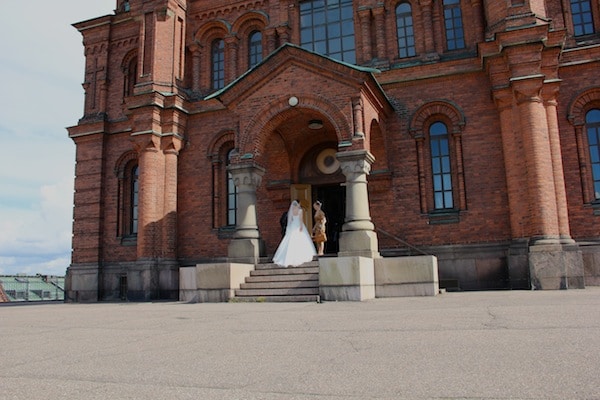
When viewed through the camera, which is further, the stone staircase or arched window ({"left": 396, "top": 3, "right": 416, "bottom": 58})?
arched window ({"left": 396, "top": 3, "right": 416, "bottom": 58})

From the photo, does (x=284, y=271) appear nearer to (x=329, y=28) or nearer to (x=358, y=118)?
(x=358, y=118)

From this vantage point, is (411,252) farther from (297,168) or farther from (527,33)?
(527,33)

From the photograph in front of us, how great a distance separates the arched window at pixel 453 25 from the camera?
17.4 metres

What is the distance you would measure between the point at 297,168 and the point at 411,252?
15.9 ft

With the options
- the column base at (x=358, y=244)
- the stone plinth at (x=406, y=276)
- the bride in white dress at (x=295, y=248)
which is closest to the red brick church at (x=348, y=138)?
the column base at (x=358, y=244)

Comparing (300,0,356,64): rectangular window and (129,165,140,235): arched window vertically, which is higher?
(300,0,356,64): rectangular window

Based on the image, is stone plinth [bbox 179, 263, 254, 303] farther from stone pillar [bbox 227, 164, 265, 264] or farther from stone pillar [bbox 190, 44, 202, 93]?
stone pillar [bbox 190, 44, 202, 93]

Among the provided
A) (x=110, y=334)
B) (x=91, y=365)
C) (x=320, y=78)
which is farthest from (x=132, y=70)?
(x=91, y=365)

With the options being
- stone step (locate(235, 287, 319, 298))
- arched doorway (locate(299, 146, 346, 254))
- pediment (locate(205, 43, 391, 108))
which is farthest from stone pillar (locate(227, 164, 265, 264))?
arched doorway (locate(299, 146, 346, 254))

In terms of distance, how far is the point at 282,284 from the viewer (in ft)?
43.9

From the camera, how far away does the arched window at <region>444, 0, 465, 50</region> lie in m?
17.4

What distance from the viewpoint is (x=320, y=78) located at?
49.1ft

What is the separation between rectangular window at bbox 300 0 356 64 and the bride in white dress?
653cm

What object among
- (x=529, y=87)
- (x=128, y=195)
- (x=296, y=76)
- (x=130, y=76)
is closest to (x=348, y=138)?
(x=296, y=76)
